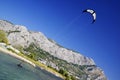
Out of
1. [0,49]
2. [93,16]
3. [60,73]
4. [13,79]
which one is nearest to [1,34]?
[0,49]

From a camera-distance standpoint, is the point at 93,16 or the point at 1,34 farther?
the point at 1,34

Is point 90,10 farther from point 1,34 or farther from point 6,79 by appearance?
point 1,34

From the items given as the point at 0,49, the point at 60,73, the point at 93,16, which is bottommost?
the point at 93,16

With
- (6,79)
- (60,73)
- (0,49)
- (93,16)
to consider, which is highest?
(60,73)

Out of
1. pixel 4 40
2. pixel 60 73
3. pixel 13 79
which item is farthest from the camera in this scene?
pixel 60 73

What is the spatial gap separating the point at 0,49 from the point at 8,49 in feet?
46.6

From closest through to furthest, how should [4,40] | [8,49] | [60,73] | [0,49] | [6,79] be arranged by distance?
[6,79]
[0,49]
[8,49]
[4,40]
[60,73]

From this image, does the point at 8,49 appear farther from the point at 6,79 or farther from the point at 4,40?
the point at 6,79

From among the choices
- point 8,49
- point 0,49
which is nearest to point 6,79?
point 0,49

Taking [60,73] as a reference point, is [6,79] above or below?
below

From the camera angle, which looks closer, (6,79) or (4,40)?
(6,79)

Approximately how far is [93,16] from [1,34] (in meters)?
134

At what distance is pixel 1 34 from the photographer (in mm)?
171625

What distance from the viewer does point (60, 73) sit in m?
186
